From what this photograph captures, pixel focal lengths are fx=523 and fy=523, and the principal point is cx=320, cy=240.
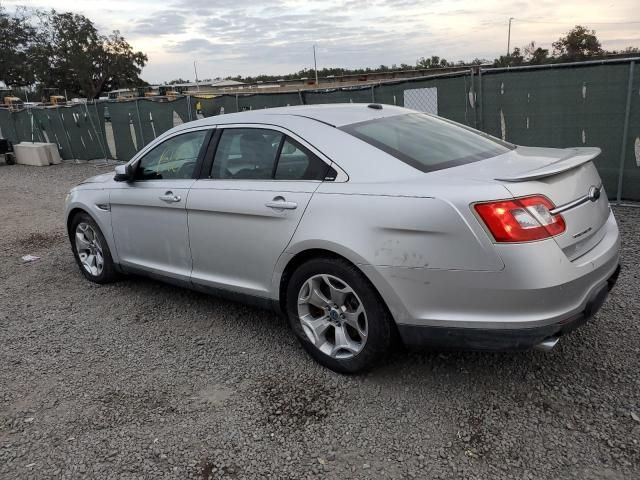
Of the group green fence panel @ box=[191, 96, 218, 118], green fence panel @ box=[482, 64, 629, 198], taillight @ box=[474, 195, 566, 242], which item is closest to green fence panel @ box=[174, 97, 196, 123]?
green fence panel @ box=[191, 96, 218, 118]

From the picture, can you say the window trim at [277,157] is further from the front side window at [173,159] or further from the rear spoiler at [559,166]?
the rear spoiler at [559,166]

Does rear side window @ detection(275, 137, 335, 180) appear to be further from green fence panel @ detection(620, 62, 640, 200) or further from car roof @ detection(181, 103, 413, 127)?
green fence panel @ detection(620, 62, 640, 200)

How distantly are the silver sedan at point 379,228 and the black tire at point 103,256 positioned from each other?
76 centimetres

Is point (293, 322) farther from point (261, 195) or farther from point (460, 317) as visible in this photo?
point (460, 317)

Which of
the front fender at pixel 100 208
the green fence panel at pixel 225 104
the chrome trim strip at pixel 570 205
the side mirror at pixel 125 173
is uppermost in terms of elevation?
the green fence panel at pixel 225 104

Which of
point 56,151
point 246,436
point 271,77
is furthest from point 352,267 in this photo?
point 271,77

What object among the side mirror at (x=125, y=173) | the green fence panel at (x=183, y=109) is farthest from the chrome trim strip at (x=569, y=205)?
the green fence panel at (x=183, y=109)

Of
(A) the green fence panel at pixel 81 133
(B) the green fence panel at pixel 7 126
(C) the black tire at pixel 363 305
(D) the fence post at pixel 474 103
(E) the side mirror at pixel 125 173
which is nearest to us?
(C) the black tire at pixel 363 305

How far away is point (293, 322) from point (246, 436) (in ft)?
2.66

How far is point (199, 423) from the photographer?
2.82 meters

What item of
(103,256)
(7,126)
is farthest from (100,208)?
(7,126)

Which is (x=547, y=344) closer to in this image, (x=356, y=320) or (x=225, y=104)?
(x=356, y=320)

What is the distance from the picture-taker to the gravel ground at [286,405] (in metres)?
2.46

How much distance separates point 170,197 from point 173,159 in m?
0.44
